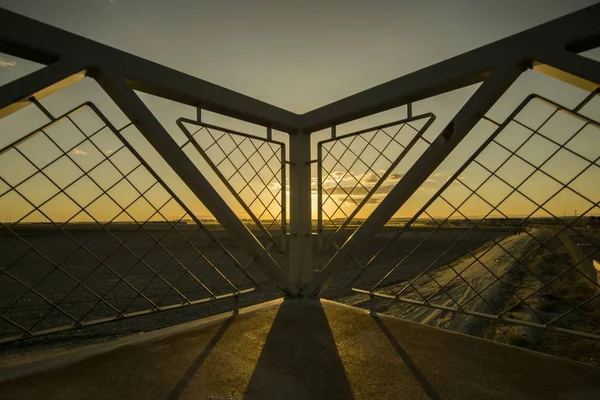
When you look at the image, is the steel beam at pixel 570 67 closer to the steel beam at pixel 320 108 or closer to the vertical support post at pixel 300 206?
the steel beam at pixel 320 108

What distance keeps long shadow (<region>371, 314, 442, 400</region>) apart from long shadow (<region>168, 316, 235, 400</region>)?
1.14 m

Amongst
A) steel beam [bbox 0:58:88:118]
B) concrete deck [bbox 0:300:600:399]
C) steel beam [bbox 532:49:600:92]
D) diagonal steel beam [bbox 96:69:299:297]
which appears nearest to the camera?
concrete deck [bbox 0:300:600:399]

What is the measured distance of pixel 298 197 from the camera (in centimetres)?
322

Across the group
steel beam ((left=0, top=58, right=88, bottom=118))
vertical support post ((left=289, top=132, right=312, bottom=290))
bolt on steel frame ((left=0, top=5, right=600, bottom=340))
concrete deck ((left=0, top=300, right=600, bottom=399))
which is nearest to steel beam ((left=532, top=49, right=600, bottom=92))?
bolt on steel frame ((left=0, top=5, right=600, bottom=340))

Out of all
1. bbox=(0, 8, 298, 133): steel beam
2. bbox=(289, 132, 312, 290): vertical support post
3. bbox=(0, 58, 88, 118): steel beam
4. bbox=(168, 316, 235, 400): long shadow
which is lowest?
bbox=(168, 316, 235, 400): long shadow

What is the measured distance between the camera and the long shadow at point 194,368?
1.35 metres

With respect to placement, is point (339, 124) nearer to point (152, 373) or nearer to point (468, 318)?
point (152, 373)

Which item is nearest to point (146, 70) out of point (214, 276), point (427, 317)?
point (427, 317)

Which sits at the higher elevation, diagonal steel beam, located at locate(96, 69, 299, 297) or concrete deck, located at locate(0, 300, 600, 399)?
diagonal steel beam, located at locate(96, 69, 299, 297)

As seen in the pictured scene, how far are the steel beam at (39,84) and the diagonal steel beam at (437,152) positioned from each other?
2.27m

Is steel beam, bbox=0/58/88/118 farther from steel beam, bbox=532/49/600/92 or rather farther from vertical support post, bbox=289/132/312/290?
steel beam, bbox=532/49/600/92

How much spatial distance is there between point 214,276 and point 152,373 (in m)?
7.59

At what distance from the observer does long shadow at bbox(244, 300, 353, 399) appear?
136 cm

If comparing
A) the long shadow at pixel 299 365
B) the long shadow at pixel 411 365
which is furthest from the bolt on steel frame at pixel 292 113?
the long shadow at pixel 299 365
